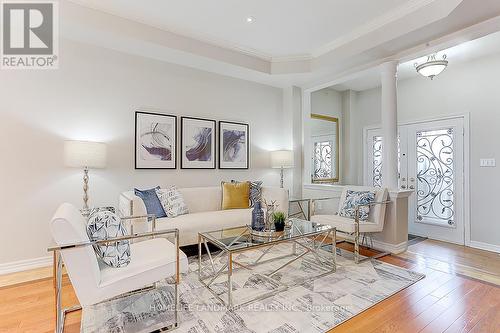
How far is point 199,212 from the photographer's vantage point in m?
3.75

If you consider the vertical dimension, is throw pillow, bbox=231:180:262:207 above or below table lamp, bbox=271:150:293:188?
below

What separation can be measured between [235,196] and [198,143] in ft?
3.36

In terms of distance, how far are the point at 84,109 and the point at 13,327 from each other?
2.36m

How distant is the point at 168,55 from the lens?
3.61 metres

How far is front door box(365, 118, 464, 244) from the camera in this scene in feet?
13.5

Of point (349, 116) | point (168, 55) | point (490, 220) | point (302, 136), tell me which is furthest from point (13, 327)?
point (349, 116)

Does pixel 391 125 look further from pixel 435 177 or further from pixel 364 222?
pixel 435 177

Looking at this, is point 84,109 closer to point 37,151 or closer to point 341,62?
point 37,151

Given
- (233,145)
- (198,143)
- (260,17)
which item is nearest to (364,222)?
(233,145)

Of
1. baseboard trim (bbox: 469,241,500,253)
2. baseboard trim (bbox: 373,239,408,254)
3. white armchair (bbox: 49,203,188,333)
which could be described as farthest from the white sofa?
baseboard trim (bbox: 469,241,500,253)

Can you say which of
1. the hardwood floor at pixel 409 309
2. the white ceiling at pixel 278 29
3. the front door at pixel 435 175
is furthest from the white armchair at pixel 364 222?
the white ceiling at pixel 278 29

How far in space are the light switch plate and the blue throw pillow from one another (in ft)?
15.0

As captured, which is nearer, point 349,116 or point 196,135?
point 196,135

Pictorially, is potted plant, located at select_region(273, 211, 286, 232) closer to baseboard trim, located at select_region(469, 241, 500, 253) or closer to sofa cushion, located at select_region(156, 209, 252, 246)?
sofa cushion, located at select_region(156, 209, 252, 246)
